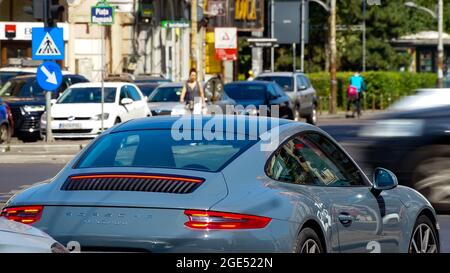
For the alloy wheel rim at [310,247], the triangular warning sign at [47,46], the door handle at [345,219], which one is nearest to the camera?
the alloy wheel rim at [310,247]

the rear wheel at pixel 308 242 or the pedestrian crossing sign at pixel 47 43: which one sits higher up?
the pedestrian crossing sign at pixel 47 43

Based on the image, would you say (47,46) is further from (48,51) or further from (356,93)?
(356,93)

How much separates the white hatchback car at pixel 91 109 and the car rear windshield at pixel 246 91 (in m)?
5.36

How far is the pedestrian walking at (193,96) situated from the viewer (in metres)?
31.6

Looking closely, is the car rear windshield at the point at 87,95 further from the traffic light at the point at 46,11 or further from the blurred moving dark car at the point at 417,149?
the blurred moving dark car at the point at 417,149

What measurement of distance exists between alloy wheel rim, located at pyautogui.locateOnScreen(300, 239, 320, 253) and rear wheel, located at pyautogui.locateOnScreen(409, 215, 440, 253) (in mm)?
1524

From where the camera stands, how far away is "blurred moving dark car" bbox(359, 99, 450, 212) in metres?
Answer: 14.4

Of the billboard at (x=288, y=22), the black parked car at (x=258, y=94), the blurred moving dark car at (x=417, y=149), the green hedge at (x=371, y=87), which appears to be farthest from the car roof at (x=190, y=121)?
the billboard at (x=288, y=22)

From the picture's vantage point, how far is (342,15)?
289 ft

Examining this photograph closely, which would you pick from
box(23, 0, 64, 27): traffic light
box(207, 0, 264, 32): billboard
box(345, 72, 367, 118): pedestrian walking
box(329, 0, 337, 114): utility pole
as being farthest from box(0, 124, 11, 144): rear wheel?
box(207, 0, 264, 32): billboard

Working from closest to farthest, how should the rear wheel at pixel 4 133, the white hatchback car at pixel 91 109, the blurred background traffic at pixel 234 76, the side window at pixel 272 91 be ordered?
the blurred background traffic at pixel 234 76, the rear wheel at pixel 4 133, the white hatchback car at pixel 91 109, the side window at pixel 272 91

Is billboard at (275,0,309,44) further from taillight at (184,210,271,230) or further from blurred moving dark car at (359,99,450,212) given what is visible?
taillight at (184,210,271,230)
